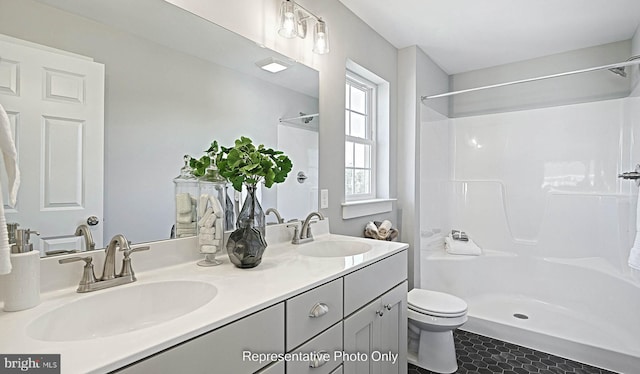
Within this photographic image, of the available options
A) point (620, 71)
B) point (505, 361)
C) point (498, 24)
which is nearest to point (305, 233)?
point (505, 361)

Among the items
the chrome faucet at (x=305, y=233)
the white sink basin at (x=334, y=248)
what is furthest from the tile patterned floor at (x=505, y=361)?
the chrome faucet at (x=305, y=233)

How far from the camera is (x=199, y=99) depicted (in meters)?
1.30

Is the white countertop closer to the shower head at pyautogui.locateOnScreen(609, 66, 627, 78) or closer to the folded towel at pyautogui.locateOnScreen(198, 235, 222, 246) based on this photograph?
the folded towel at pyautogui.locateOnScreen(198, 235, 222, 246)

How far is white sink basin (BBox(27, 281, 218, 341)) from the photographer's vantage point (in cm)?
78

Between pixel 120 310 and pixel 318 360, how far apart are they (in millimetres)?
632

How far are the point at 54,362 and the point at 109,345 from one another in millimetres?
82

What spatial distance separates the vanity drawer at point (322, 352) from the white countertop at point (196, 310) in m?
0.19

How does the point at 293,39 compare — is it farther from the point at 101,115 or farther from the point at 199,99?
the point at 101,115

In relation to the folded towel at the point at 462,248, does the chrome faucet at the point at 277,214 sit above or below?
above

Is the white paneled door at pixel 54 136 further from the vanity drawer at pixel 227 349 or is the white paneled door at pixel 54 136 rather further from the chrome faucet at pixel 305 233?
the chrome faucet at pixel 305 233

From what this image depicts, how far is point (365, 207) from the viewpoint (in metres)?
2.23

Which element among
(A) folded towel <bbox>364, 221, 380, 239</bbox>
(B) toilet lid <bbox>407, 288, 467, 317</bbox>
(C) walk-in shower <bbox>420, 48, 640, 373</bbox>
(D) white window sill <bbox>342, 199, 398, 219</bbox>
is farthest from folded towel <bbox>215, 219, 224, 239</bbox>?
(C) walk-in shower <bbox>420, 48, 640, 373</bbox>

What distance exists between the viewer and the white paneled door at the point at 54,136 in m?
0.87

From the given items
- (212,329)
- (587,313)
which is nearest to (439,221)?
(587,313)
